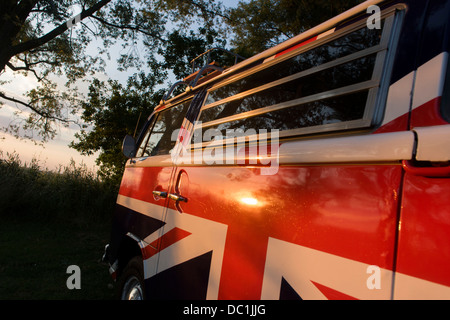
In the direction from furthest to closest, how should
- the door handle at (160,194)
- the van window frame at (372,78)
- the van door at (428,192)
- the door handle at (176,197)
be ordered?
the door handle at (160,194), the door handle at (176,197), the van window frame at (372,78), the van door at (428,192)

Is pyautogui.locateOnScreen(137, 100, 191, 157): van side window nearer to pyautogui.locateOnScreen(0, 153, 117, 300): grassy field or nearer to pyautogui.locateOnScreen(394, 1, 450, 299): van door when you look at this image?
pyautogui.locateOnScreen(394, 1, 450, 299): van door

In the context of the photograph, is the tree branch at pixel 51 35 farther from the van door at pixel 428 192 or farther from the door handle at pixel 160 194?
the van door at pixel 428 192

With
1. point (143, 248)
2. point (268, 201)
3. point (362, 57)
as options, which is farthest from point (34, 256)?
point (362, 57)

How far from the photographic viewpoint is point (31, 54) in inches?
563

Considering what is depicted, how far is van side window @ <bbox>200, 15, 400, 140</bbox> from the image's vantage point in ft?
3.98

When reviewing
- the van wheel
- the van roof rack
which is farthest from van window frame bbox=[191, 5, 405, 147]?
the van wheel

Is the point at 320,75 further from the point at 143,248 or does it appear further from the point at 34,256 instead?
the point at 34,256

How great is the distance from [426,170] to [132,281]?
8.59ft

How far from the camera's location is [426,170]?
880mm

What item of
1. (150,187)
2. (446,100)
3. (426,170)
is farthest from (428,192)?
(150,187)

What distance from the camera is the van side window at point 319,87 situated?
47.8 inches

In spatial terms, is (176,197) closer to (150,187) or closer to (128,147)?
(150,187)

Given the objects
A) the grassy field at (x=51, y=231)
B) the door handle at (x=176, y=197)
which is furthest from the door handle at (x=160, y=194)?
the grassy field at (x=51, y=231)

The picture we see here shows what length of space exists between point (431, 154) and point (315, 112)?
0.60 meters
